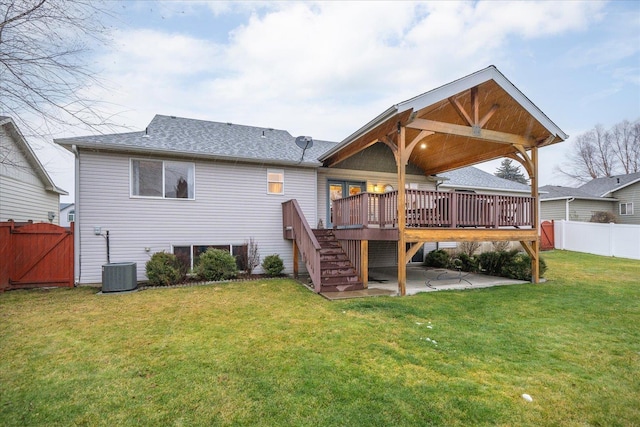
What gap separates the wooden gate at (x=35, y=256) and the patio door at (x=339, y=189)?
7.74 m

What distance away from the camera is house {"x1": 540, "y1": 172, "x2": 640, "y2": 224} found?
20.5 metres

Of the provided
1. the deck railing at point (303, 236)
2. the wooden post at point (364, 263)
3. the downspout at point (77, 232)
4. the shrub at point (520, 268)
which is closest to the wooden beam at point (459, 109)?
the wooden post at point (364, 263)

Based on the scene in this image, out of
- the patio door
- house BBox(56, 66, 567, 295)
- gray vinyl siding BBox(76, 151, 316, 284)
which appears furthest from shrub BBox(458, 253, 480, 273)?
gray vinyl siding BBox(76, 151, 316, 284)

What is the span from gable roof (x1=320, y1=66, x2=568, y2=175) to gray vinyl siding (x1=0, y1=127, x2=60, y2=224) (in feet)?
35.2

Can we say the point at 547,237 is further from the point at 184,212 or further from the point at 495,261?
the point at 184,212

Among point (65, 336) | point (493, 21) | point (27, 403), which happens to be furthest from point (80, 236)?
point (493, 21)

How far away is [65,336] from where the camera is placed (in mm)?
4398

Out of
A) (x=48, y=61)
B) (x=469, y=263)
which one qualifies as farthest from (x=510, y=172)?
(x=48, y=61)

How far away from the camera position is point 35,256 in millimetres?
7758

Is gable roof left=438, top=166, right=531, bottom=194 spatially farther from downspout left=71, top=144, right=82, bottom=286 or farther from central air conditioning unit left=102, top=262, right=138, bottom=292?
downspout left=71, top=144, right=82, bottom=286

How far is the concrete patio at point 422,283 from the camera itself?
23.7 feet

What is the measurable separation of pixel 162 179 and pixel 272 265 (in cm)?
414

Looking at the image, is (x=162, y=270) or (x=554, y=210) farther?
(x=554, y=210)

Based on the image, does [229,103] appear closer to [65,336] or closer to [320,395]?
[65,336]
